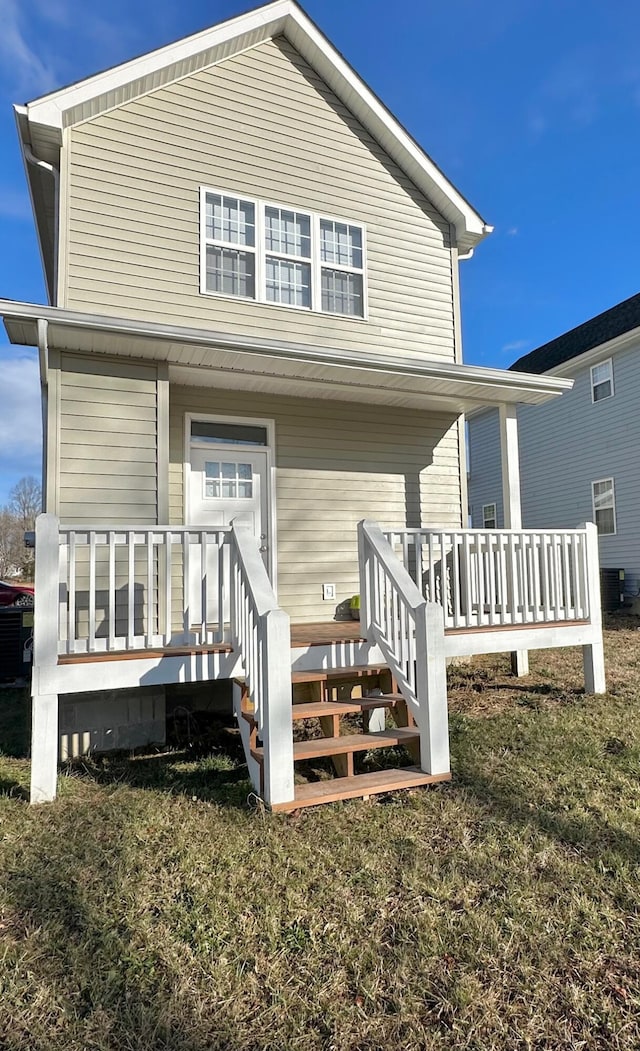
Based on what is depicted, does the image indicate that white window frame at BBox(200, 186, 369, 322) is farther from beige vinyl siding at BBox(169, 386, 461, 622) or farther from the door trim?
the door trim

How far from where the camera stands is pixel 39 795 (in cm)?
360

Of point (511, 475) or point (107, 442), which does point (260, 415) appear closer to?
point (107, 442)

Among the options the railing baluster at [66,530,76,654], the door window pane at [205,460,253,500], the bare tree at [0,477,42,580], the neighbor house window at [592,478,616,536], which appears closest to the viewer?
the railing baluster at [66,530,76,654]

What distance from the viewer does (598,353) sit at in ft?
44.3

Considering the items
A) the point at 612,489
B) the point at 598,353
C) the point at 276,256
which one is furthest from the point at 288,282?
the point at 612,489

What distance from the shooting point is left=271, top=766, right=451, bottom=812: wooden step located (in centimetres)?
319

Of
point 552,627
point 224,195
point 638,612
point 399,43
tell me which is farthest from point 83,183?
point 638,612

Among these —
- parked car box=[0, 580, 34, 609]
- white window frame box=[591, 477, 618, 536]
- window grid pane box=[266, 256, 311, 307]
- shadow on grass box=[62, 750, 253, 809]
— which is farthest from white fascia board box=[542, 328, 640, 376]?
parked car box=[0, 580, 34, 609]

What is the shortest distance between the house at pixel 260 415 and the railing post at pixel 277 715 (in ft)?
0.04

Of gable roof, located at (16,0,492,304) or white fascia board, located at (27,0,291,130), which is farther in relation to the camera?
gable roof, located at (16,0,492,304)

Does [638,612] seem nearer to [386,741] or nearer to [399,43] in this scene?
[386,741]

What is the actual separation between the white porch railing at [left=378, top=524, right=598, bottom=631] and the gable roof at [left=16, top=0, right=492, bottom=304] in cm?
439

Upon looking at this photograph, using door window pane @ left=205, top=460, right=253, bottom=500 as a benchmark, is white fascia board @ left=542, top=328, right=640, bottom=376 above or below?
above

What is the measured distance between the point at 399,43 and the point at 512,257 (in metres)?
10.7
